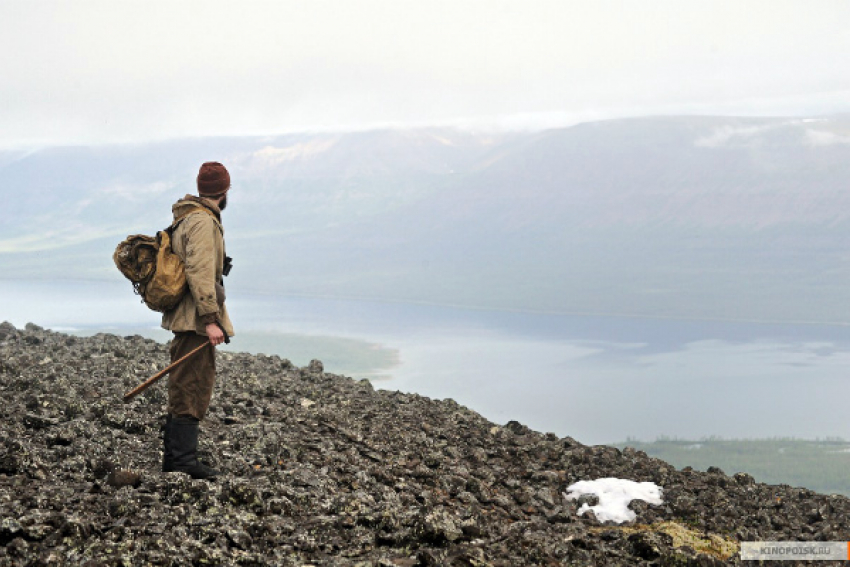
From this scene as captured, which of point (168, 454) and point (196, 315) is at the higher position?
point (196, 315)

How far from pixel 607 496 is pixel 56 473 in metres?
5.76

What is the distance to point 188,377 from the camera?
745 centimetres

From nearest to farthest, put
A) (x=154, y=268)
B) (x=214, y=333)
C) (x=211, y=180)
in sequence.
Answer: (x=214, y=333), (x=154, y=268), (x=211, y=180)

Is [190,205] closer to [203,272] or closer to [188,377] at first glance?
[203,272]

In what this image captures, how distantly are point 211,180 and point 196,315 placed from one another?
1177 millimetres

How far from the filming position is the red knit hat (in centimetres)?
754

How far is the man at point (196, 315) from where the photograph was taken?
23.4ft

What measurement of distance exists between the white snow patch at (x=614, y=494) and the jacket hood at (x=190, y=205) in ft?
16.4

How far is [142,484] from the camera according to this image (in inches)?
281

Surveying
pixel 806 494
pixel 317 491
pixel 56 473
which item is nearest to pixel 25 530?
pixel 56 473

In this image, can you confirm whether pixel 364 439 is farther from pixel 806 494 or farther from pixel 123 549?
pixel 806 494

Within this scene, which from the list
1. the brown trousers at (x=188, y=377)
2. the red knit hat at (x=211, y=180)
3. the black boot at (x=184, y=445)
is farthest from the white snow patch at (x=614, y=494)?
the red knit hat at (x=211, y=180)

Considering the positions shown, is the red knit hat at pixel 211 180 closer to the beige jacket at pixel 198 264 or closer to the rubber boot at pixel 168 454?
the beige jacket at pixel 198 264

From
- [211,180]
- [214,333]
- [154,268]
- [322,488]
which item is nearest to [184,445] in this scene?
[214,333]
